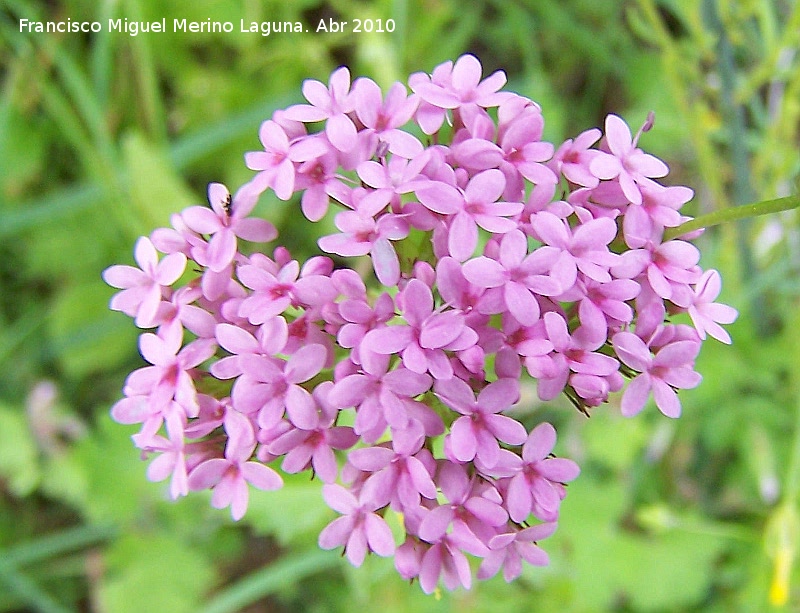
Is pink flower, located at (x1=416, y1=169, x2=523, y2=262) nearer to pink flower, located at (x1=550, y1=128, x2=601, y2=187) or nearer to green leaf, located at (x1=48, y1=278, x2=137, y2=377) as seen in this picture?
pink flower, located at (x1=550, y1=128, x2=601, y2=187)

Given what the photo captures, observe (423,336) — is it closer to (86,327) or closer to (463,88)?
(463,88)

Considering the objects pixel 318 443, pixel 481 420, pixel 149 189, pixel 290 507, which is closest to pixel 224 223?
pixel 318 443

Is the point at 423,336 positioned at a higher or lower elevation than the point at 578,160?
lower

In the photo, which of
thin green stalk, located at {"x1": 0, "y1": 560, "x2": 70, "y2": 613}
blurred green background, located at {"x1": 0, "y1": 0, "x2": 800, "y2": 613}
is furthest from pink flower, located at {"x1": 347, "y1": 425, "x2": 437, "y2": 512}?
thin green stalk, located at {"x1": 0, "y1": 560, "x2": 70, "y2": 613}

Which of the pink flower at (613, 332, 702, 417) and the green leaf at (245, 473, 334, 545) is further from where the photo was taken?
the green leaf at (245, 473, 334, 545)

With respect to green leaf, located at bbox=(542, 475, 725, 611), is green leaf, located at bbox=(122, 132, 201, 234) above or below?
above

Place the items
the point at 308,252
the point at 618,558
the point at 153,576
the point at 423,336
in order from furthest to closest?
the point at 308,252, the point at 153,576, the point at 618,558, the point at 423,336
